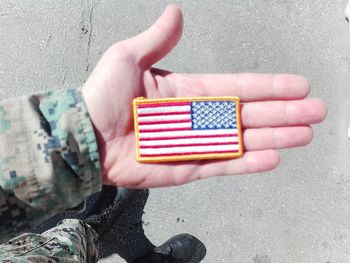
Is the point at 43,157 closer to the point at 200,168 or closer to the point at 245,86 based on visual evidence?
the point at 200,168

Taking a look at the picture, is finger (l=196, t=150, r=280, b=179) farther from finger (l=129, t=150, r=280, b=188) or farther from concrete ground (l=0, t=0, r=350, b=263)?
concrete ground (l=0, t=0, r=350, b=263)

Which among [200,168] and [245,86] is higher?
[245,86]

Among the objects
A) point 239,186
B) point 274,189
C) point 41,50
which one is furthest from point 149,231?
point 41,50

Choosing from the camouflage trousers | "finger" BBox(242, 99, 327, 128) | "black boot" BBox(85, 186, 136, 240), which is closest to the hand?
"finger" BBox(242, 99, 327, 128)

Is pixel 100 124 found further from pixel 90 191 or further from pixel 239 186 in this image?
pixel 239 186

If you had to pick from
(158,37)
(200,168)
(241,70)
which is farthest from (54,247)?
(241,70)

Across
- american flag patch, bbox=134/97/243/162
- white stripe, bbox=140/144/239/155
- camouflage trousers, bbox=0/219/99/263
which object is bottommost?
camouflage trousers, bbox=0/219/99/263
